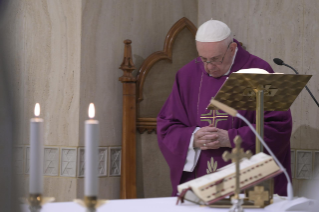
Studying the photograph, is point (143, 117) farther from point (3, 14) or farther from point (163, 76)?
point (3, 14)

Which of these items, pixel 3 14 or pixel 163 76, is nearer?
pixel 3 14

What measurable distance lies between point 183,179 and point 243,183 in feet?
7.16

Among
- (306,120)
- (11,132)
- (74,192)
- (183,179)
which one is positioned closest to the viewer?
(11,132)

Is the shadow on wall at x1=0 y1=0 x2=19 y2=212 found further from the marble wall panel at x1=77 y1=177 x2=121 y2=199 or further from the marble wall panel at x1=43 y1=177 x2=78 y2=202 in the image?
the marble wall panel at x1=77 y1=177 x2=121 y2=199

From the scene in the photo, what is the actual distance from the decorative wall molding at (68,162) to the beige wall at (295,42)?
2311mm

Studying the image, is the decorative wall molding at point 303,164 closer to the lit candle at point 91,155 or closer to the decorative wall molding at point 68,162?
the decorative wall molding at point 68,162

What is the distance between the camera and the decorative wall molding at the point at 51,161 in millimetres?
4734

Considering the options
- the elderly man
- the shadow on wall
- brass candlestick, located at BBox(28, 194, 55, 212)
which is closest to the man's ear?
the elderly man

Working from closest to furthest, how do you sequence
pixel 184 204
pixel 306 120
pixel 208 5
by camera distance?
pixel 184 204 → pixel 306 120 → pixel 208 5

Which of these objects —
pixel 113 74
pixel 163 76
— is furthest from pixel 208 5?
pixel 113 74

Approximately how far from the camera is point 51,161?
4766 millimetres

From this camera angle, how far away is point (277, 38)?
5156mm

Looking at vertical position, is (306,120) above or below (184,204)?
above

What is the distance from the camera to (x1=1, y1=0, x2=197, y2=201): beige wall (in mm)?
4695
